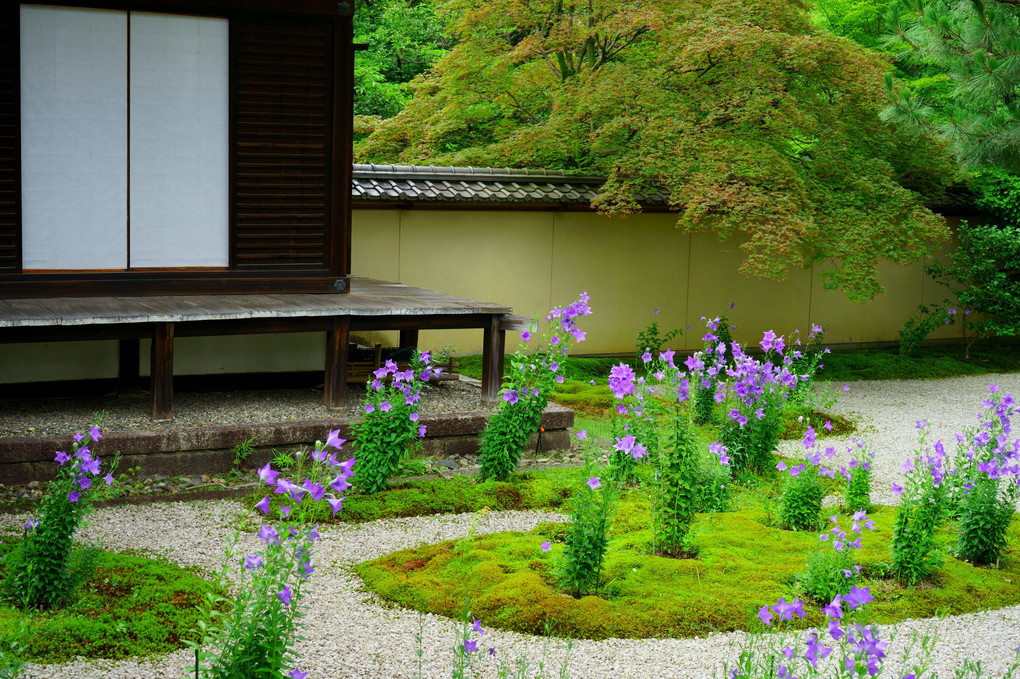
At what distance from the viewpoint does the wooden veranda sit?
22.1ft

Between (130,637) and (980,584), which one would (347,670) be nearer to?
(130,637)

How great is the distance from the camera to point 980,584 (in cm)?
537

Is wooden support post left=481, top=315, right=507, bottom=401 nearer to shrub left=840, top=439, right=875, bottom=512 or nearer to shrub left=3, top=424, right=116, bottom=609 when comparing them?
shrub left=840, top=439, right=875, bottom=512

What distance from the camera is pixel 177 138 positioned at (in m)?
7.67

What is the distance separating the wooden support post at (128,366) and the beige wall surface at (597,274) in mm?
1444

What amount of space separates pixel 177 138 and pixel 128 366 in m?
1.81

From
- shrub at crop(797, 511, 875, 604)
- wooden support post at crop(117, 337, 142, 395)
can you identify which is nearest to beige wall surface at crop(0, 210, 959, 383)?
wooden support post at crop(117, 337, 142, 395)

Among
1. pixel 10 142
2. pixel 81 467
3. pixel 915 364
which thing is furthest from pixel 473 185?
pixel 81 467

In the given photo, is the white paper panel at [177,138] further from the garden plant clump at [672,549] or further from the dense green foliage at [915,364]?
the dense green foliage at [915,364]

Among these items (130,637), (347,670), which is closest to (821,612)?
(347,670)

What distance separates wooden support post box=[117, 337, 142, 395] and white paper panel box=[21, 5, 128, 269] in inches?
31.2

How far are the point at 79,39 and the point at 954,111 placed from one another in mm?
6938

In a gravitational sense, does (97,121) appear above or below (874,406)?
above

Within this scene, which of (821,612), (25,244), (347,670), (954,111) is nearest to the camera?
(347,670)
